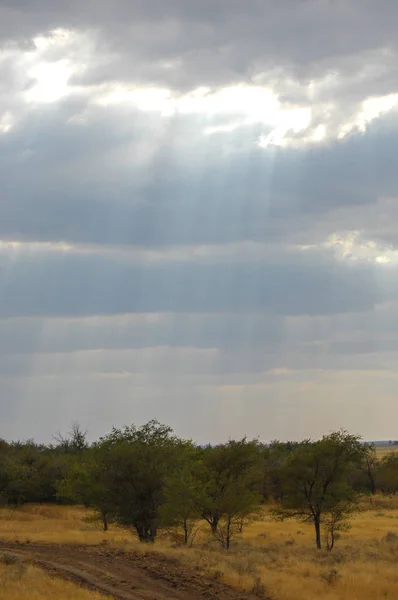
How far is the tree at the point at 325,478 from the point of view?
4978cm

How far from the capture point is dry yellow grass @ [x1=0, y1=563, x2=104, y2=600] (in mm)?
19672

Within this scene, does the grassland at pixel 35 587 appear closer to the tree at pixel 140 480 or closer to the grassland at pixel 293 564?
the grassland at pixel 293 564

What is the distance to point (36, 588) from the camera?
21156 millimetres

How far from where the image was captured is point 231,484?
49750 mm

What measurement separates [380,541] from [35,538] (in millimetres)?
25476

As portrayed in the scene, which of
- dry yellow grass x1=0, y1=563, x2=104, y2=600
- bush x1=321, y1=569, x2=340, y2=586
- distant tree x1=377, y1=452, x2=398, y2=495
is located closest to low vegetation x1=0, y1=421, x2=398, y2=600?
bush x1=321, y1=569, x2=340, y2=586

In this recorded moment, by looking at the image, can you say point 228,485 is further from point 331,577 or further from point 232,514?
point 331,577

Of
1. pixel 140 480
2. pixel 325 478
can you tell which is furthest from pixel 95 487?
pixel 325 478

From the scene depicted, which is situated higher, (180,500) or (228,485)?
(228,485)

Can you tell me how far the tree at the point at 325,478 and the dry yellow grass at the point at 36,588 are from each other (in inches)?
1153

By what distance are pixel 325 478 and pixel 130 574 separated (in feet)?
92.3

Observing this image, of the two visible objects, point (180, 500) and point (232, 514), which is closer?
point (180, 500)

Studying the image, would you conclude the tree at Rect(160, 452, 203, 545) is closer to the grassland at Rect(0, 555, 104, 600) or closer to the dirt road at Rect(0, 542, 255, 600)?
the dirt road at Rect(0, 542, 255, 600)

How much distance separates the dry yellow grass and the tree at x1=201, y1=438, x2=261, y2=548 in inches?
911
